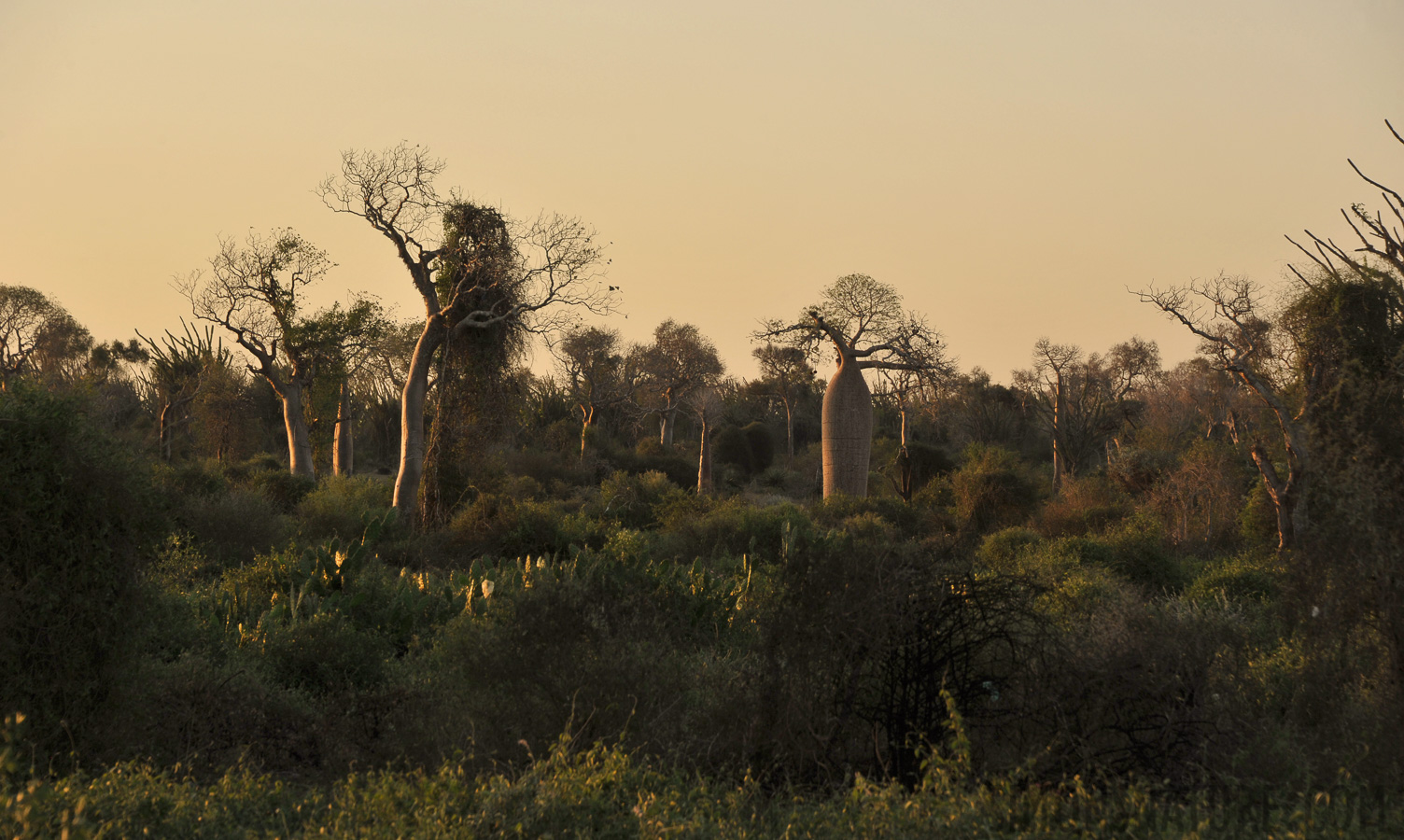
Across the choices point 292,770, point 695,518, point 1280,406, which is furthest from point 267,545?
point 1280,406

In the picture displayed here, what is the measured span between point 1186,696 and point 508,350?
42.7 feet

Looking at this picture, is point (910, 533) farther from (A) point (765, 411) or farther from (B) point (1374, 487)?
(A) point (765, 411)

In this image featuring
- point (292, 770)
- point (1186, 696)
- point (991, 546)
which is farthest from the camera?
point (991, 546)

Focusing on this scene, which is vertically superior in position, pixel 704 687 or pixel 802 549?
pixel 802 549

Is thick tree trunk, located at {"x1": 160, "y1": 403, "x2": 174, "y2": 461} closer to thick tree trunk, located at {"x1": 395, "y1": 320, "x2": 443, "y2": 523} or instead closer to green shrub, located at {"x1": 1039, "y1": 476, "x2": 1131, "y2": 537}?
thick tree trunk, located at {"x1": 395, "y1": 320, "x2": 443, "y2": 523}

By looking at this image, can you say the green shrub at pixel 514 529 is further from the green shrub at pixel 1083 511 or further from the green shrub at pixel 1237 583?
the green shrub at pixel 1237 583

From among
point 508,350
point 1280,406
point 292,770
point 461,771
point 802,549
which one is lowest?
point 292,770

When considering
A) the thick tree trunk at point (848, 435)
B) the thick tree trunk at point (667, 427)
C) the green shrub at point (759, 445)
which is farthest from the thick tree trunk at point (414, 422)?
the green shrub at point (759, 445)

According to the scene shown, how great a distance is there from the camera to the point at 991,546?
13477 mm

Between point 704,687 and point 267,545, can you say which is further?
point 267,545

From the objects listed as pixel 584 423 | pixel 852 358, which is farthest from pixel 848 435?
pixel 584 423

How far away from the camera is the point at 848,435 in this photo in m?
19.7

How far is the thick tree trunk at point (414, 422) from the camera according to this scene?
1573 centimetres

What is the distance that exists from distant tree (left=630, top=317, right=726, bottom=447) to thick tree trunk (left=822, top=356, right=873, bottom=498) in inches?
524
